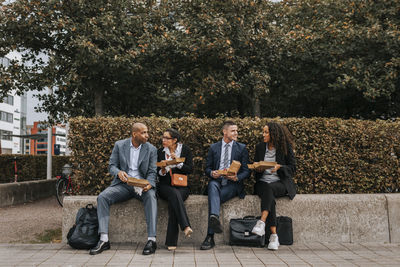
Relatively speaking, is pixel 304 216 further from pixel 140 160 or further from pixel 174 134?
pixel 140 160

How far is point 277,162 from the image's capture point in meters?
6.08

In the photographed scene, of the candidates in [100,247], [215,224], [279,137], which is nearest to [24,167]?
[100,247]

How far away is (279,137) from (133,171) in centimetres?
232

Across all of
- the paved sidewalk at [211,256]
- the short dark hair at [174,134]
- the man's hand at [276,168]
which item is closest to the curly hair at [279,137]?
the man's hand at [276,168]

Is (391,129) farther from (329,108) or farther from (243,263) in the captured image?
(329,108)

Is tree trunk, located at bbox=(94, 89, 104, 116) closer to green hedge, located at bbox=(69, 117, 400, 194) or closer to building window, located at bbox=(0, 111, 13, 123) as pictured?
green hedge, located at bbox=(69, 117, 400, 194)

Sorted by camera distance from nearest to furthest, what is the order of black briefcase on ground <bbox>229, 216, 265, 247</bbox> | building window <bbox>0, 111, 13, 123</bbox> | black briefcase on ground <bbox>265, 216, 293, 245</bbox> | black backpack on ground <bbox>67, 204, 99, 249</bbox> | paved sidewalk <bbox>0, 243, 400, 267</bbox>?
paved sidewalk <bbox>0, 243, 400, 267</bbox> < black backpack on ground <bbox>67, 204, 99, 249</bbox> < black briefcase on ground <bbox>229, 216, 265, 247</bbox> < black briefcase on ground <bbox>265, 216, 293, 245</bbox> < building window <bbox>0, 111, 13, 123</bbox>

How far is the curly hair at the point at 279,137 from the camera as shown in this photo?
6.03 meters

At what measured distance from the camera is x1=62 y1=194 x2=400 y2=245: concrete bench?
6.02 m

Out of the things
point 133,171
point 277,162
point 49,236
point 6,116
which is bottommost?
point 49,236

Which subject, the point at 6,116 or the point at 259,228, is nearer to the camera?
the point at 259,228

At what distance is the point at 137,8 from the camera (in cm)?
1230

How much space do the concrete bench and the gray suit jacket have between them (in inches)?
18.6

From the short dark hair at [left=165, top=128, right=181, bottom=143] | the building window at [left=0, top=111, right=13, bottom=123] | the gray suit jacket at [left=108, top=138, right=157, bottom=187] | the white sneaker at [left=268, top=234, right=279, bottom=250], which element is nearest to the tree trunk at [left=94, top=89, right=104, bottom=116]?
the gray suit jacket at [left=108, top=138, right=157, bottom=187]
